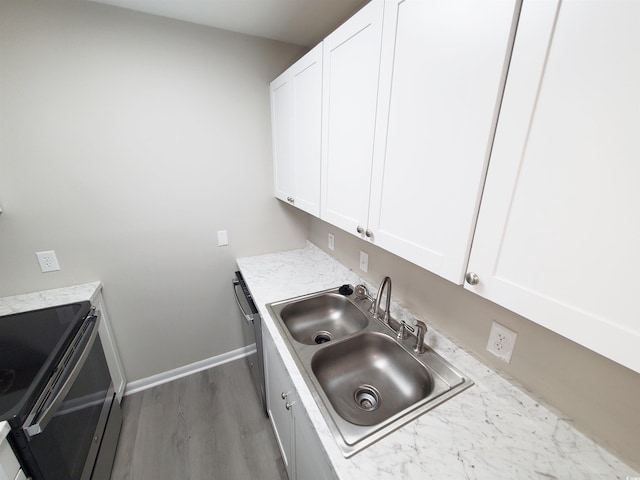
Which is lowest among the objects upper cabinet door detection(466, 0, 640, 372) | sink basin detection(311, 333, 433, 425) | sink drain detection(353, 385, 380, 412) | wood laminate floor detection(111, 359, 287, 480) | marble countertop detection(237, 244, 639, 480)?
wood laminate floor detection(111, 359, 287, 480)

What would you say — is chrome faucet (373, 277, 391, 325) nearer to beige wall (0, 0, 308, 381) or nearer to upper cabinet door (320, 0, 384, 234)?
upper cabinet door (320, 0, 384, 234)

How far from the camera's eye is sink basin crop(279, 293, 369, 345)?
1413 mm

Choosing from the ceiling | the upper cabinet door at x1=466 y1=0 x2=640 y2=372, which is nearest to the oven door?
the upper cabinet door at x1=466 y1=0 x2=640 y2=372

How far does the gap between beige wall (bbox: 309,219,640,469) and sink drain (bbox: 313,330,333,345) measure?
48 cm

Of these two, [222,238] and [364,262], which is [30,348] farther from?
[364,262]

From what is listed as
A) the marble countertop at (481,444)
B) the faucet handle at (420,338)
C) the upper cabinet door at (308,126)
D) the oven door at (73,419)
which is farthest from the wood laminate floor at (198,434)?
the upper cabinet door at (308,126)

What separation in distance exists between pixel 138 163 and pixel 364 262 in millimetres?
1540

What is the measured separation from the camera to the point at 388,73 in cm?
86

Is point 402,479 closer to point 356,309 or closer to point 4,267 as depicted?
point 356,309

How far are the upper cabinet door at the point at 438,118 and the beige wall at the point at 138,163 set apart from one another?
1.27 meters

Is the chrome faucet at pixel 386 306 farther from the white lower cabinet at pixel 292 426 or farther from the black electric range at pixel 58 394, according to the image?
the black electric range at pixel 58 394

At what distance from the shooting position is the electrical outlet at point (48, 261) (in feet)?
4.94

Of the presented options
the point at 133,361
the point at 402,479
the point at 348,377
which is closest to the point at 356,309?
the point at 348,377

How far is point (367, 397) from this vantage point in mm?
1078
